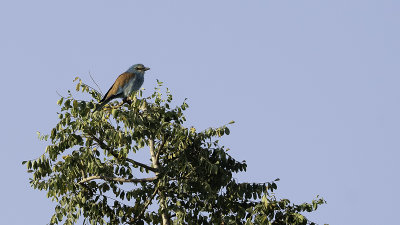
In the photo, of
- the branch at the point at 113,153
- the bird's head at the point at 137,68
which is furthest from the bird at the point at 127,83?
the branch at the point at 113,153

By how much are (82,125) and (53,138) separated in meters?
0.57

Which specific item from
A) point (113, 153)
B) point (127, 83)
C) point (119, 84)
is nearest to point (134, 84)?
point (127, 83)

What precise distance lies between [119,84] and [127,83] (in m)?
0.23

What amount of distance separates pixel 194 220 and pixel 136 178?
52.0 inches

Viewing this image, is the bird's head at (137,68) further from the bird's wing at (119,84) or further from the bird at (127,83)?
the bird's wing at (119,84)

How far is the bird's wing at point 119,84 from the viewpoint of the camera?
14688 mm

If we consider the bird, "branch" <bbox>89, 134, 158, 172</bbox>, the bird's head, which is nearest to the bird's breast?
the bird

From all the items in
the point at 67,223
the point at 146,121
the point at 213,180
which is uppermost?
the point at 146,121

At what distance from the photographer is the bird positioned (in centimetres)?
1476

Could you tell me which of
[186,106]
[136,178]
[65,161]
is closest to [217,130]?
[186,106]

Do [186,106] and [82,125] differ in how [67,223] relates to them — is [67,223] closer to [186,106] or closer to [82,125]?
[82,125]

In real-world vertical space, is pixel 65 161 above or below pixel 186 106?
Result: below

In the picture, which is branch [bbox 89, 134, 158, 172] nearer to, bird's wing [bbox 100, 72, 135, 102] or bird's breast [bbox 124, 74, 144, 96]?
bird's wing [bbox 100, 72, 135, 102]

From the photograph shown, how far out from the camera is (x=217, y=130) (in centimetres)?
1271
